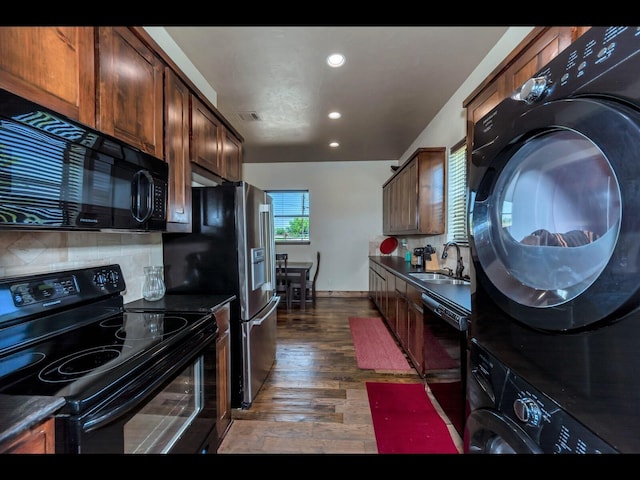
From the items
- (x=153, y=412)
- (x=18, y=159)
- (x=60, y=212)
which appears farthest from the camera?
(x=153, y=412)

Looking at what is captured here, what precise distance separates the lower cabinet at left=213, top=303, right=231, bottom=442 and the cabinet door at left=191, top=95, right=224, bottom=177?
1105 mm

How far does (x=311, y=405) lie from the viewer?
2.12m

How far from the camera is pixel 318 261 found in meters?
5.64

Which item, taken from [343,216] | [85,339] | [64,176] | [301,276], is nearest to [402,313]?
[301,276]

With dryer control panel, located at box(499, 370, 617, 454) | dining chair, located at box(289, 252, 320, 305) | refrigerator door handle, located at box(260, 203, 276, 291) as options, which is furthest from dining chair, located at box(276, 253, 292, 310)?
dryer control panel, located at box(499, 370, 617, 454)

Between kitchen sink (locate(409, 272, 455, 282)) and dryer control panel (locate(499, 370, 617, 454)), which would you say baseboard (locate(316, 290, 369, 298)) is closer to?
kitchen sink (locate(409, 272, 455, 282))

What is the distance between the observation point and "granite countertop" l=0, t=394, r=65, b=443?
1.96ft

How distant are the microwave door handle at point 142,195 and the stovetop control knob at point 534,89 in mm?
1477

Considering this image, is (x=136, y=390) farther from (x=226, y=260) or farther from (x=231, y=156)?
(x=231, y=156)
